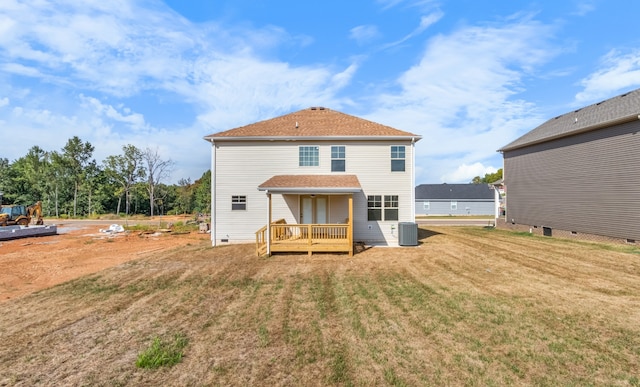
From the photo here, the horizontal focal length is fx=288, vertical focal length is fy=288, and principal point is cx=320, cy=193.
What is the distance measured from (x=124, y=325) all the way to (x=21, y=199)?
54869mm

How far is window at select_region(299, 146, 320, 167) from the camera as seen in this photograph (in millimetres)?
14586

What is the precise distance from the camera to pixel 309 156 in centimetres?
1462

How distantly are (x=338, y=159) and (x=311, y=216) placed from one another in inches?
125

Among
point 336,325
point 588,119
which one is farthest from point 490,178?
point 336,325

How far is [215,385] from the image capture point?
12.2 feet

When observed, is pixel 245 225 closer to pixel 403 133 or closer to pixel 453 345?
pixel 403 133

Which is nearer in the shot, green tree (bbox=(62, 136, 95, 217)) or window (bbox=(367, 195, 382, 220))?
window (bbox=(367, 195, 382, 220))

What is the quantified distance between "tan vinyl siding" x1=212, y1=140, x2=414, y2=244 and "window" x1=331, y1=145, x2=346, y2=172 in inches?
7.9

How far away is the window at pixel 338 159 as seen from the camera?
14480mm

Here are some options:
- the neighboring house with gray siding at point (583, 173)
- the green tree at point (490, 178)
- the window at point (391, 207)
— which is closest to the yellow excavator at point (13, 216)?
the window at point (391, 207)

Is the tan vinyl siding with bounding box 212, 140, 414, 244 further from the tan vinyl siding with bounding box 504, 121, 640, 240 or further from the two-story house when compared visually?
the tan vinyl siding with bounding box 504, 121, 640, 240

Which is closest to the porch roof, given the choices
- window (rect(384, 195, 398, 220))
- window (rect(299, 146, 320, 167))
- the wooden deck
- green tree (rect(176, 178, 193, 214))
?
window (rect(299, 146, 320, 167))

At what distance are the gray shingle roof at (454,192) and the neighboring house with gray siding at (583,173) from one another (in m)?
22.5

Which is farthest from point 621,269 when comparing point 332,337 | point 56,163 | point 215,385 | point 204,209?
point 56,163
